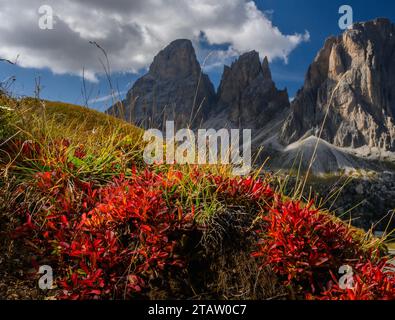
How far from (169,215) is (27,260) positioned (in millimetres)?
2089

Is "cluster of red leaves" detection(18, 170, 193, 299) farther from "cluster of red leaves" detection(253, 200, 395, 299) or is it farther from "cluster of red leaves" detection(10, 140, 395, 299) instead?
"cluster of red leaves" detection(253, 200, 395, 299)

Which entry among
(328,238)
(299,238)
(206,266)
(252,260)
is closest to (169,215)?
(206,266)

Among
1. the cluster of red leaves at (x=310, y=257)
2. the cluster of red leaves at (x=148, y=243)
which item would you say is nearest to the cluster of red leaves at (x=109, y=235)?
the cluster of red leaves at (x=148, y=243)

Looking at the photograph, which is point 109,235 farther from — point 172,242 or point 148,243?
point 172,242

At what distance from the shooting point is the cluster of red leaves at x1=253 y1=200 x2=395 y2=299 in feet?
16.0

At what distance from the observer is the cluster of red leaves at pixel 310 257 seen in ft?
16.0

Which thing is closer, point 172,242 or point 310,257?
point 310,257

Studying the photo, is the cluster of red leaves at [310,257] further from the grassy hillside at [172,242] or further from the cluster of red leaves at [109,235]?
the cluster of red leaves at [109,235]

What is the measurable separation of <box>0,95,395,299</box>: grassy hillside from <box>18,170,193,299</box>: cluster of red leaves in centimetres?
1

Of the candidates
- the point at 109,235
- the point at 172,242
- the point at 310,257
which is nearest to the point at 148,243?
the point at 172,242

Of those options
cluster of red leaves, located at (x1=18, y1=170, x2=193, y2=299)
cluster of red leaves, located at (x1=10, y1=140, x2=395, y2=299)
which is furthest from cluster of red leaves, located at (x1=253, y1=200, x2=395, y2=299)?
cluster of red leaves, located at (x1=18, y1=170, x2=193, y2=299)

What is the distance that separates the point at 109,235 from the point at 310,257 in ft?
8.57

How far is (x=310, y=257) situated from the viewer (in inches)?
198

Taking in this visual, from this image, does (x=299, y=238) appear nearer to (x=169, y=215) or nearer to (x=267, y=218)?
(x=267, y=218)
